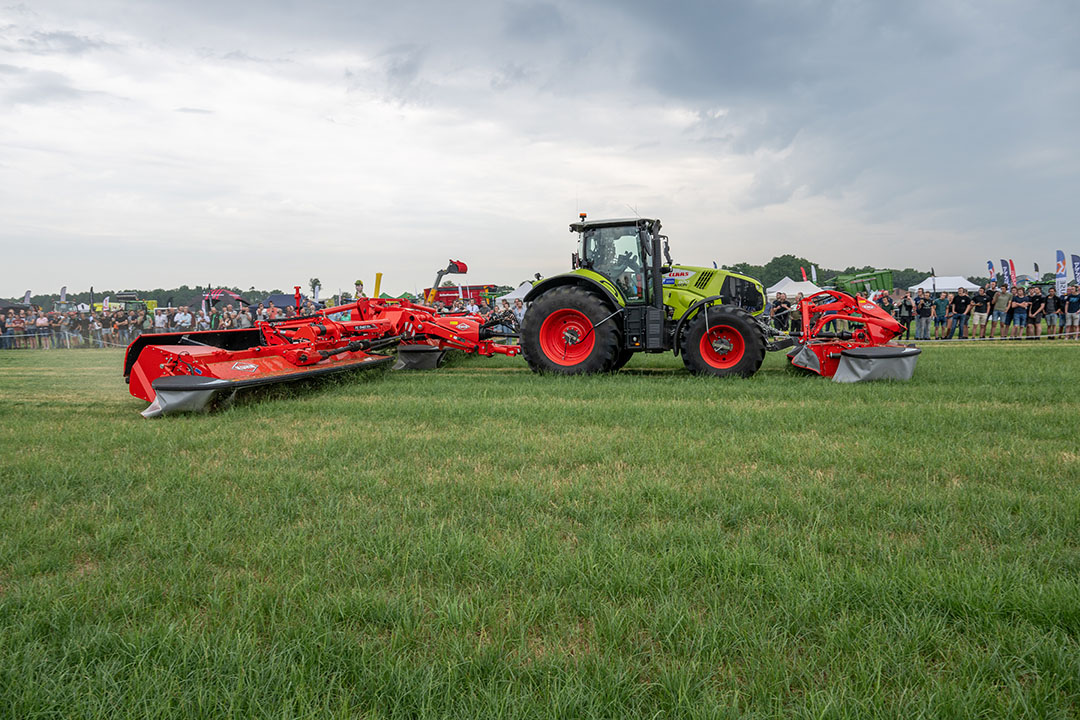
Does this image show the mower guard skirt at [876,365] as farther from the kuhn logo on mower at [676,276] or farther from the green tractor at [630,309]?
the kuhn logo on mower at [676,276]

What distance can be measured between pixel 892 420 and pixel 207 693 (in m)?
5.47

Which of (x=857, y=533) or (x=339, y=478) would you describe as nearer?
(x=857, y=533)

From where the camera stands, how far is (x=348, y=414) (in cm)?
677

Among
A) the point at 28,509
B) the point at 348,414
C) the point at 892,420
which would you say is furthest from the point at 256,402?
the point at 892,420

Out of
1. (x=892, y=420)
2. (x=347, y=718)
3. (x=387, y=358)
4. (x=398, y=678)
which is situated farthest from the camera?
(x=387, y=358)

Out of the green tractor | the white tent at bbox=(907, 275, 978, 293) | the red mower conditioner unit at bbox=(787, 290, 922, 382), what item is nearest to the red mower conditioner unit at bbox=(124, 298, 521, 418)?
the green tractor

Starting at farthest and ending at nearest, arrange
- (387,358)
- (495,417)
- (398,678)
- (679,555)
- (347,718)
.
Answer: (387,358) → (495,417) → (679,555) → (398,678) → (347,718)

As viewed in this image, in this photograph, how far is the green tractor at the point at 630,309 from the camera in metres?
9.28

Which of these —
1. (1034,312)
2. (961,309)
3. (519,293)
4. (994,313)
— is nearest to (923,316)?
(961,309)

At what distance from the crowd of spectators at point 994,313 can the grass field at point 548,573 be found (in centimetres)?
1256

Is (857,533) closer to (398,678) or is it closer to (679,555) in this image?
(679,555)

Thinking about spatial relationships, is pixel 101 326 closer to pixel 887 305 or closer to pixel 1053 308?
pixel 887 305

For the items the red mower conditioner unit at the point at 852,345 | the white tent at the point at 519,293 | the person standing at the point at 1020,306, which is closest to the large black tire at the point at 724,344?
the red mower conditioner unit at the point at 852,345

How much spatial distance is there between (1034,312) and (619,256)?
47.6 ft
